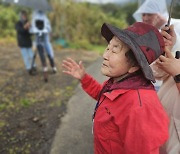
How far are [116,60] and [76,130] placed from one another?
89.9 inches

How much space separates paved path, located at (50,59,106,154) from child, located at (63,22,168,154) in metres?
1.59

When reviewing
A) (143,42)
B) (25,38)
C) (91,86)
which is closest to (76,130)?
(91,86)

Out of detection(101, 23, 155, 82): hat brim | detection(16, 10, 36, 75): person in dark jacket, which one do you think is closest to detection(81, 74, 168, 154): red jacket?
detection(101, 23, 155, 82): hat brim

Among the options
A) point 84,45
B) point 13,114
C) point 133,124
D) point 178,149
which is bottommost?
point 84,45

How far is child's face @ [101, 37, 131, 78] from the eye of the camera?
153 cm

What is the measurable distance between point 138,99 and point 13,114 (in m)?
3.20

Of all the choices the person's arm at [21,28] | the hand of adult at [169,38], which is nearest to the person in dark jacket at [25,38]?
Result: the person's arm at [21,28]

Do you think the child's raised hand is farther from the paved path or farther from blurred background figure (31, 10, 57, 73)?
blurred background figure (31, 10, 57, 73)

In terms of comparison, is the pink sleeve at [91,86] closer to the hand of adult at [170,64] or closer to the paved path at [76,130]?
the hand of adult at [170,64]

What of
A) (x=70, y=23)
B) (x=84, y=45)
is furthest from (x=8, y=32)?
(x=84, y=45)

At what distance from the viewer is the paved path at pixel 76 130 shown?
10.4 feet

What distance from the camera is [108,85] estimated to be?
1.69 m

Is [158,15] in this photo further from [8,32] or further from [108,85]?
[8,32]

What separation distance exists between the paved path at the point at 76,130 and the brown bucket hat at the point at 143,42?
191 cm
